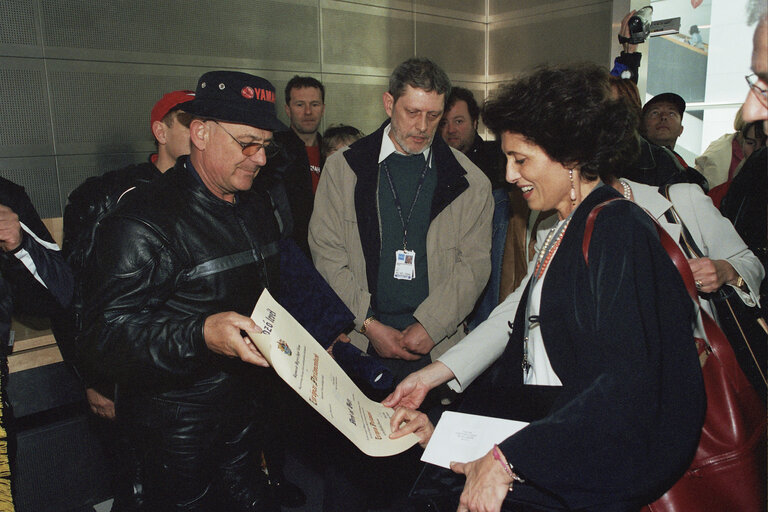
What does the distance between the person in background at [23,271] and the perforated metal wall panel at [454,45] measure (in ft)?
17.8

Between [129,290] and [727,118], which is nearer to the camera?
[129,290]

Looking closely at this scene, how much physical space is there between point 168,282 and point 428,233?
4.37 ft

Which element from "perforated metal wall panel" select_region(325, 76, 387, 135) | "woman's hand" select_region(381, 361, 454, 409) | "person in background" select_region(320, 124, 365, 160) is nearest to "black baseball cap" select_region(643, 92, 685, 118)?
"person in background" select_region(320, 124, 365, 160)

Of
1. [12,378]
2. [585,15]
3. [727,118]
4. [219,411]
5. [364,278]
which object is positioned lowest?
[12,378]

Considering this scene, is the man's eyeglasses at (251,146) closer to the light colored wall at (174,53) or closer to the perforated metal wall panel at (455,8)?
the light colored wall at (174,53)

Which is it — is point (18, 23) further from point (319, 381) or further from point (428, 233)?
point (319, 381)

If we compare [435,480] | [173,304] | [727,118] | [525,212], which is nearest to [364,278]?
[525,212]

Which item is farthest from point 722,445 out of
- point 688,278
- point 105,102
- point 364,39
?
point 364,39

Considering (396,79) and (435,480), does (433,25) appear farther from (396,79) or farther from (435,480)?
(435,480)

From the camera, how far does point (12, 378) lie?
2.91 m

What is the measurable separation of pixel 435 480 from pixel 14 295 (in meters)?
1.91

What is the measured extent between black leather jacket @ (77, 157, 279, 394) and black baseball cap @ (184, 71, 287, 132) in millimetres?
218

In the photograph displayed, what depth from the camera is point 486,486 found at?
46.8 inches

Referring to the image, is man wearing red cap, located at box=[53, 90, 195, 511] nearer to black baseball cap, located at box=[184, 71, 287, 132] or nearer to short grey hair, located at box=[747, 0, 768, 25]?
black baseball cap, located at box=[184, 71, 287, 132]
